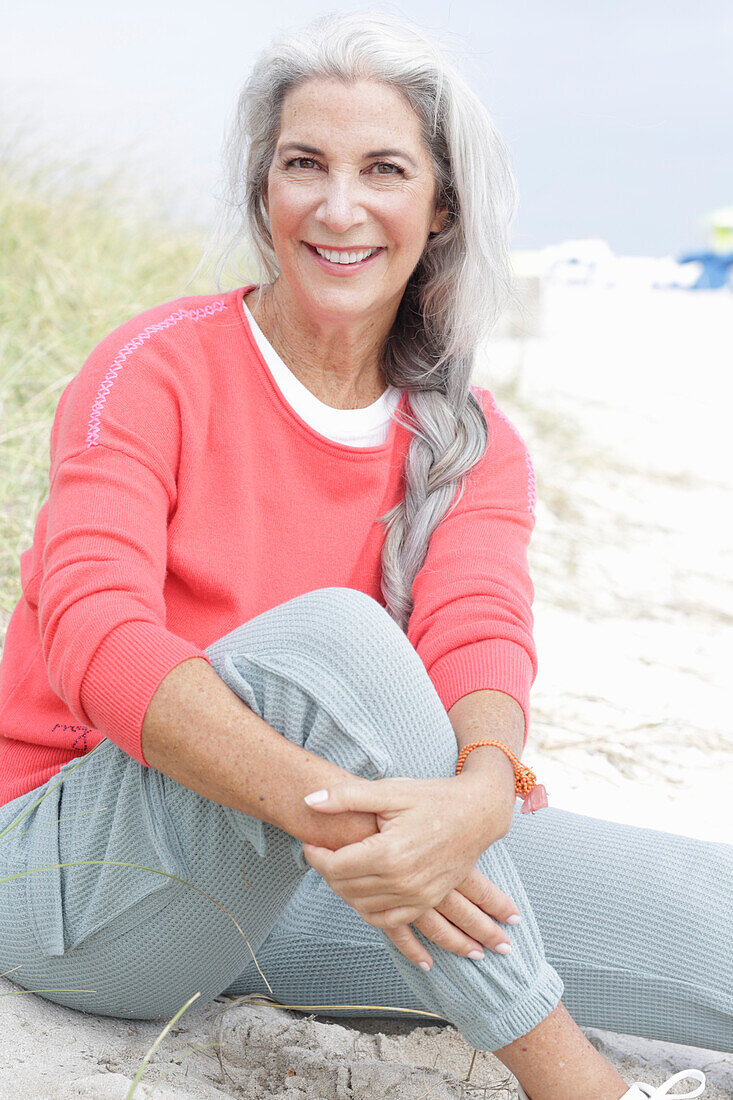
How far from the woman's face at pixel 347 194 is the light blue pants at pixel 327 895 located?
65 cm

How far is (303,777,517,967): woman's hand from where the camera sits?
1306 millimetres

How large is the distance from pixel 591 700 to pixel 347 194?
1889 mm

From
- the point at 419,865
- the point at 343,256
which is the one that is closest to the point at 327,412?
the point at 343,256

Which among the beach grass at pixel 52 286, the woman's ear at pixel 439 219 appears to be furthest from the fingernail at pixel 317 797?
the beach grass at pixel 52 286

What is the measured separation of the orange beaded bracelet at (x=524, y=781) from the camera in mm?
1509

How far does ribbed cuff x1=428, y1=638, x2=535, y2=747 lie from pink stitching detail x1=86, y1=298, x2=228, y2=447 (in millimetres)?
650

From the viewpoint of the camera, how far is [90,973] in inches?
61.7

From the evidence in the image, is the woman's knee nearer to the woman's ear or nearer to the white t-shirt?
the white t-shirt

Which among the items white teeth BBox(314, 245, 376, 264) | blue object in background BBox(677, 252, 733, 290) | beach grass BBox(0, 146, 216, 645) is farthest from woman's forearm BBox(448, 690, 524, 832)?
blue object in background BBox(677, 252, 733, 290)

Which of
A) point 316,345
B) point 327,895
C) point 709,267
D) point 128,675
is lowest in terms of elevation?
point 709,267

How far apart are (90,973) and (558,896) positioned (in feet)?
2.38

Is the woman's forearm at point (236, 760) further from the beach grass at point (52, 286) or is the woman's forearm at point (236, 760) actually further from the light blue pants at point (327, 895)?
the beach grass at point (52, 286)

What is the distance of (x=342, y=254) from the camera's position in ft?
6.01

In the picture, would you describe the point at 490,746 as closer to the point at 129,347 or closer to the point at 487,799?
the point at 487,799
